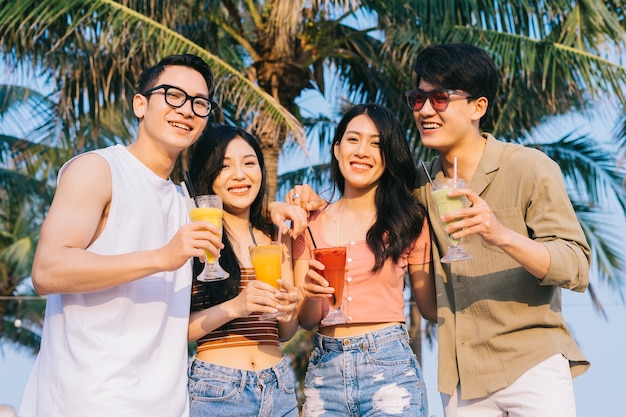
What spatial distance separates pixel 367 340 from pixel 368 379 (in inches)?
6.7

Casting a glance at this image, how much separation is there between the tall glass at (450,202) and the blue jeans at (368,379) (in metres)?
0.56

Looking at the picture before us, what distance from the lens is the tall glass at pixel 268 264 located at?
10.9ft

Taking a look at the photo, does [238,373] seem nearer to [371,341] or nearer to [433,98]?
[371,341]

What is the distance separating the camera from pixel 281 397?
348 centimetres

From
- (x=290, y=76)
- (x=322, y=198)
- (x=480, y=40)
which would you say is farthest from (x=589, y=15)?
(x=322, y=198)

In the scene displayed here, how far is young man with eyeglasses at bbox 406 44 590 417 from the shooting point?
332cm

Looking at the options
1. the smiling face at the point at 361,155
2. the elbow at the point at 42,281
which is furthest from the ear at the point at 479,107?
the elbow at the point at 42,281

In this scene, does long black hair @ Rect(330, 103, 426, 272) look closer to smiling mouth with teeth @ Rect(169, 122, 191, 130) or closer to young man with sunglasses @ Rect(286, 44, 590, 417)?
Result: young man with sunglasses @ Rect(286, 44, 590, 417)

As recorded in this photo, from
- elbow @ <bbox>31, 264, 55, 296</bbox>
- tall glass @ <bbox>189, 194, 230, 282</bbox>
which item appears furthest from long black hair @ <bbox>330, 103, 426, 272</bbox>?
elbow @ <bbox>31, 264, 55, 296</bbox>

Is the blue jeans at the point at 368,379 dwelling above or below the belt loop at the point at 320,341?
below

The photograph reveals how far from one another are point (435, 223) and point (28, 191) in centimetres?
1382

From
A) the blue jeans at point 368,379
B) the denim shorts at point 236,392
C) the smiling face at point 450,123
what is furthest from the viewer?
the smiling face at point 450,123

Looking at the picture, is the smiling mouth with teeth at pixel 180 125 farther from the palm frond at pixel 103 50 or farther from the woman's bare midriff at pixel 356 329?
the palm frond at pixel 103 50

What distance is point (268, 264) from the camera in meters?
3.33
